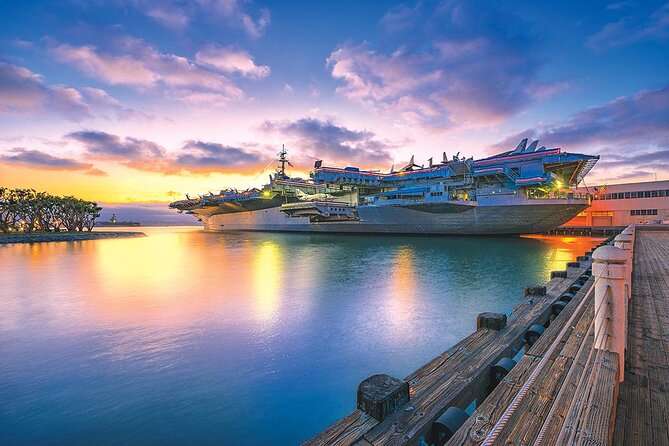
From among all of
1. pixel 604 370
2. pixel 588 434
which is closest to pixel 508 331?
pixel 604 370

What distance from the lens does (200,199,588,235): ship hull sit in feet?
102

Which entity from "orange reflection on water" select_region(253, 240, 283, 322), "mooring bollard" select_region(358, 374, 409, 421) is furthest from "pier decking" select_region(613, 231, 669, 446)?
"orange reflection on water" select_region(253, 240, 283, 322)

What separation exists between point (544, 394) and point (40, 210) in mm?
80064

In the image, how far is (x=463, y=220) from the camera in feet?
115

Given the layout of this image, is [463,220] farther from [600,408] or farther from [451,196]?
[600,408]

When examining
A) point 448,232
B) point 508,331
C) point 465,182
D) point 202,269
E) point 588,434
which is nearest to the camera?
point 588,434

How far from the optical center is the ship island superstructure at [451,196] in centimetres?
3092

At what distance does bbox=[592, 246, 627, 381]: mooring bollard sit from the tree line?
7697cm

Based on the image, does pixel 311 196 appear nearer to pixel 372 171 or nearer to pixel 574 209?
pixel 372 171

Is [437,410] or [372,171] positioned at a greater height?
[372,171]

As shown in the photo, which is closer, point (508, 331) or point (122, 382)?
point (508, 331)

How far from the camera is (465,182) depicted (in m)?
35.1

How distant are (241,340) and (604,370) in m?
6.43

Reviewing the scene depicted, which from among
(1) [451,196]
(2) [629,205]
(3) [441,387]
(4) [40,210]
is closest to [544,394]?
(3) [441,387]
